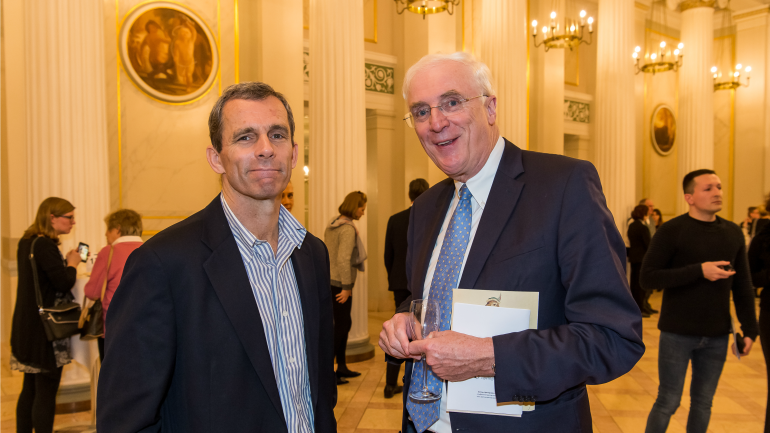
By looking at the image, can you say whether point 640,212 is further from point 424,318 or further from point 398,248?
point 424,318

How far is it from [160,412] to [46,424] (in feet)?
10.2

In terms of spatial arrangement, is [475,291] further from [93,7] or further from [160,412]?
[93,7]

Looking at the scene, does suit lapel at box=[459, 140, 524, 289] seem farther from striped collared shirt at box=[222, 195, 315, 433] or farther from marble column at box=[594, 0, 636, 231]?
marble column at box=[594, 0, 636, 231]

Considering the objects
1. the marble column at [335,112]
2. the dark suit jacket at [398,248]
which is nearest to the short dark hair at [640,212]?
the marble column at [335,112]

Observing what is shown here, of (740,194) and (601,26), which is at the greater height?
(601,26)

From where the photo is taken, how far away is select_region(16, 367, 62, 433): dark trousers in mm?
3830

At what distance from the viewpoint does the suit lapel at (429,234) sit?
1876 mm

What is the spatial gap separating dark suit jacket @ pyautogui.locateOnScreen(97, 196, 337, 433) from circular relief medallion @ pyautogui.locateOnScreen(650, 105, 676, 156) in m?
16.0

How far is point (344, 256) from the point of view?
18.5ft

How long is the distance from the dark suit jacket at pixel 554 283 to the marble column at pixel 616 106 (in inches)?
374

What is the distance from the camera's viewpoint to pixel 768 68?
50.1 feet

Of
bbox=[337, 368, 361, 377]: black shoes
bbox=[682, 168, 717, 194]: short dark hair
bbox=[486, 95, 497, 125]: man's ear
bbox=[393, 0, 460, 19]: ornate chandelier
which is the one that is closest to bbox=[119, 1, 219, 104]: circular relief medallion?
bbox=[393, 0, 460, 19]: ornate chandelier

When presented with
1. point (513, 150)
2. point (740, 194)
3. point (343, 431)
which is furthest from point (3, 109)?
point (740, 194)

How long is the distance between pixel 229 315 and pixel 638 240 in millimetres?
9421
